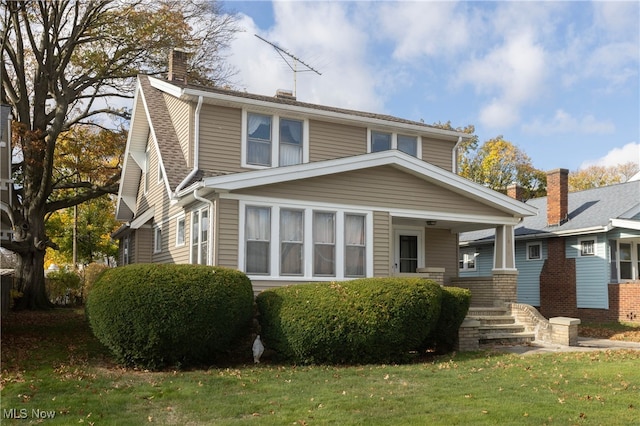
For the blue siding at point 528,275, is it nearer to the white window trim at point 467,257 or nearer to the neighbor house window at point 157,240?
the white window trim at point 467,257

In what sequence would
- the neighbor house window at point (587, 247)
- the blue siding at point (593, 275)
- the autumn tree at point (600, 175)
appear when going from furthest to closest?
the autumn tree at point (600, 175) < the neighbor house window at point (587, 247) < the blue siding at point (593, 275)

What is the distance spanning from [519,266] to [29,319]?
743 inches

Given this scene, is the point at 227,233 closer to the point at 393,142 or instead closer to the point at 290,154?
the point at 290,154

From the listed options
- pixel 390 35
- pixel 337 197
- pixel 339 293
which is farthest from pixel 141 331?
pixel 390 35

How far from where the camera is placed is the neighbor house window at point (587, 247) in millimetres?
22453

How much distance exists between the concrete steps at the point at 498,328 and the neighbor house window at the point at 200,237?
22.0 feet

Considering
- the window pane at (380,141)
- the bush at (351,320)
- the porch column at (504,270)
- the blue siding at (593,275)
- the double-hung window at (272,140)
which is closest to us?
the bush at (351,320)

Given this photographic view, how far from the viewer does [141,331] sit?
1031 centimetres

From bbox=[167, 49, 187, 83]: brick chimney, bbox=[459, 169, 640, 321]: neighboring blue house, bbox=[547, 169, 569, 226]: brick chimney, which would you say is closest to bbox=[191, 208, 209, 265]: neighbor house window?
bbox=[167, 49, 187, 83]: brick chimney

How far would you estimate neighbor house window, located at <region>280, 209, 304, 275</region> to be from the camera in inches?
558

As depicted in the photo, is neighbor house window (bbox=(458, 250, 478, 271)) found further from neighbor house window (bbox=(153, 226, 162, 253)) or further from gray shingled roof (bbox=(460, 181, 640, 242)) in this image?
neighbor house window (bbox=(153, 226, 162, 253))

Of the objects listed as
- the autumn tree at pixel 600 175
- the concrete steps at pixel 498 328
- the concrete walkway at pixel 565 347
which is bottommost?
the concrete walkway at pixel 565 347

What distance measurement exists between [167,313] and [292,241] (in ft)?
14.9

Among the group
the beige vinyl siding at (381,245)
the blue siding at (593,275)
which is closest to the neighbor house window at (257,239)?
the beige vinyl siding at (381,245)
